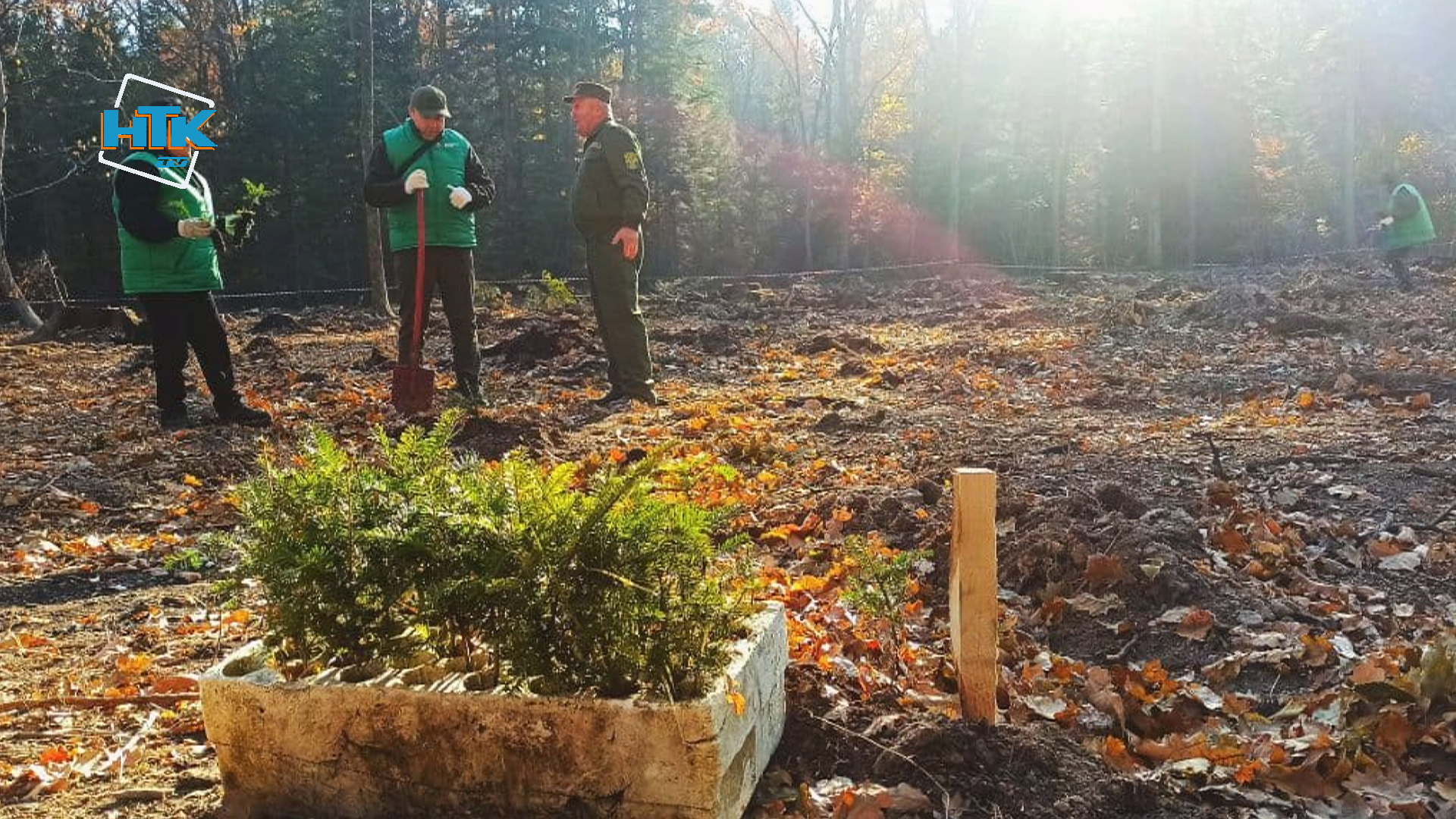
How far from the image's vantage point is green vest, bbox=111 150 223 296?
625 cm

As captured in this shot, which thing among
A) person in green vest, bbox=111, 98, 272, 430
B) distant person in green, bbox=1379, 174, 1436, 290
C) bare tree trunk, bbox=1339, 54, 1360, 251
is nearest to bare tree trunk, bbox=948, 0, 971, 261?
bare tree trunk, bbox=1339, 54, 1360, 251

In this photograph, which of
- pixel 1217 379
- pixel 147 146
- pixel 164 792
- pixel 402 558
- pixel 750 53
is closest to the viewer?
pixel 402 558

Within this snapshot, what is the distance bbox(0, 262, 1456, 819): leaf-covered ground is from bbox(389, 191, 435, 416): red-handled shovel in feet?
0.55

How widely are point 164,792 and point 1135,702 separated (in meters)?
2.49

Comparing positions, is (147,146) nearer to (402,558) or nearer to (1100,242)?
(402,558)

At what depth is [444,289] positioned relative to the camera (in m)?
7.23

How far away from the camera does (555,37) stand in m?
31.6

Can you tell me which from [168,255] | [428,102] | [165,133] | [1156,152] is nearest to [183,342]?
[168,255]

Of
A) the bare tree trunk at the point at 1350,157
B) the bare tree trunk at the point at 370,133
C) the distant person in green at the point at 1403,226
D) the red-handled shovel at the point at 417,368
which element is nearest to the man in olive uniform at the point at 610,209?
A: the red-handled shovel at the point at 417,368

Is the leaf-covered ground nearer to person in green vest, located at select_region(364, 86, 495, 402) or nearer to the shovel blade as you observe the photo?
the shovel blade

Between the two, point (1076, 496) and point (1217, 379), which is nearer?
point (1076, 496)

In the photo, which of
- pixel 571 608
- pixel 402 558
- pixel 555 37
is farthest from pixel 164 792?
pixel 555 37

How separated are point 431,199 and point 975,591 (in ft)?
18.0

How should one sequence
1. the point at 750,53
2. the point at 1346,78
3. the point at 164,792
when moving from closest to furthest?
the point at 164,792 < the point at 1346,78 < the point at 750,53
